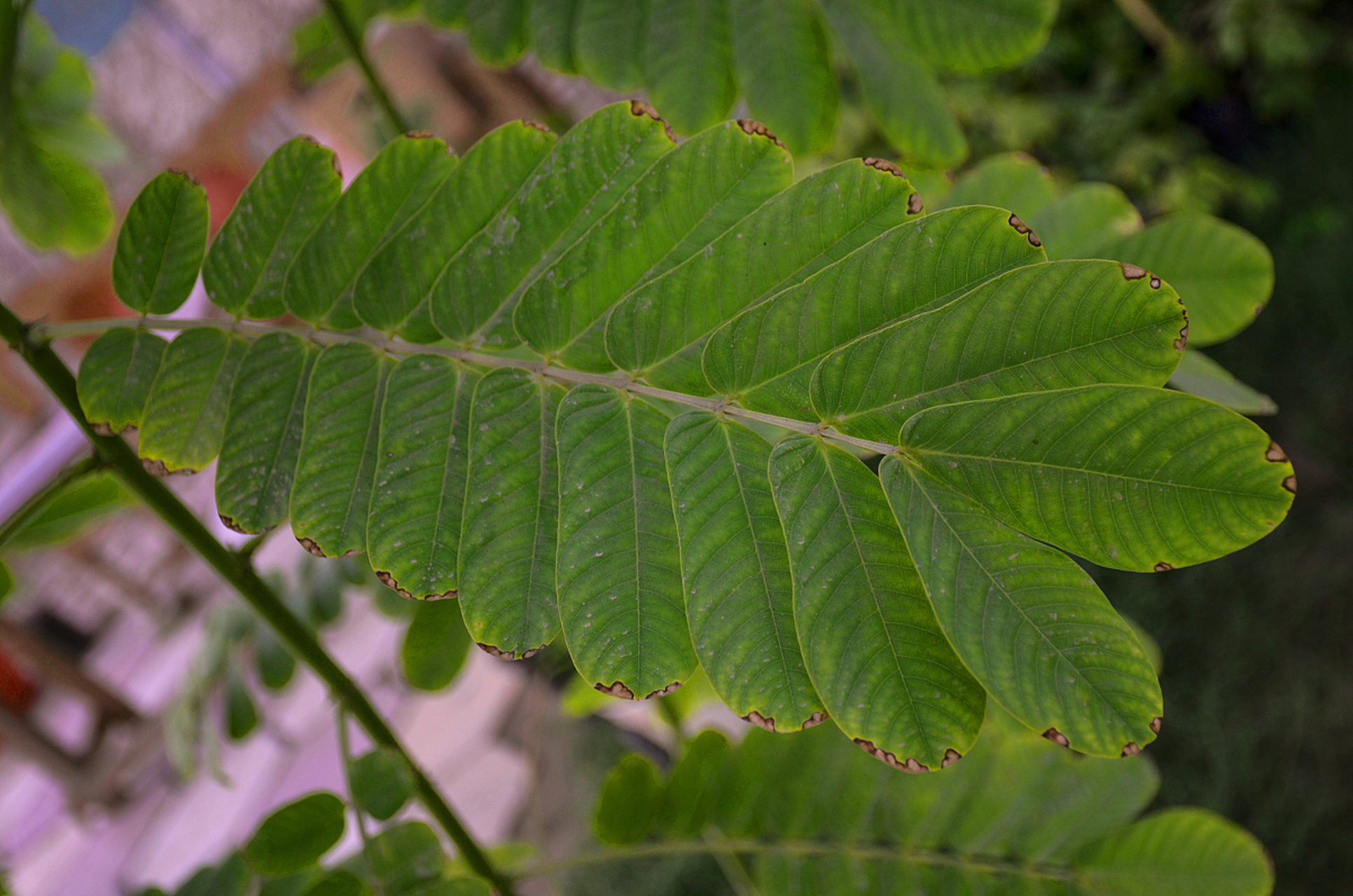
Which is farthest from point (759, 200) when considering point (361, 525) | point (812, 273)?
point (361, 525)

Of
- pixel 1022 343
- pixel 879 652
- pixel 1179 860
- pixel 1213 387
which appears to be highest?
pixel 1022 343

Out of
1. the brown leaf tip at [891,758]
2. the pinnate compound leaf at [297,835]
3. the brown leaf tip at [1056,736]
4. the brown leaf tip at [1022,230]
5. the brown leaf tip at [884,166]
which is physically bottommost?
the pinnate compound leaf at [297,835]

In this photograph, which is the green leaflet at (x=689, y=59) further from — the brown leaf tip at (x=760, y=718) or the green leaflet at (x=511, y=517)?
the brown leaf tip at (x=760, y=718)

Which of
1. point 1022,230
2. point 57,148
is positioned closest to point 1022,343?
point 1022,230

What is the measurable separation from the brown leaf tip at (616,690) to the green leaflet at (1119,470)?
0.25 metres

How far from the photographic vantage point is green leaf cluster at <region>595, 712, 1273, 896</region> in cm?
85

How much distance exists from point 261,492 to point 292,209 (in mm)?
230

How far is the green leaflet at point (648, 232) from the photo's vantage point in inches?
22.0

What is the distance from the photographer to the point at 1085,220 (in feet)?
2.94

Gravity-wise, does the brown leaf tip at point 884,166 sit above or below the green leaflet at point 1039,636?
above

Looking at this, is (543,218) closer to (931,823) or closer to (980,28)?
(980,28)

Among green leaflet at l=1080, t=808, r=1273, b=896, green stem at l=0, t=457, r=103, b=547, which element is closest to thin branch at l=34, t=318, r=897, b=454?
green stem at l=0, t=457, r=103, b=547

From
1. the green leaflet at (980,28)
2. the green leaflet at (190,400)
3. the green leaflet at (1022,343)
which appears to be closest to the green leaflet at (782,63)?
the green leaflet at (980,28)

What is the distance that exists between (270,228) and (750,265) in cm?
41
